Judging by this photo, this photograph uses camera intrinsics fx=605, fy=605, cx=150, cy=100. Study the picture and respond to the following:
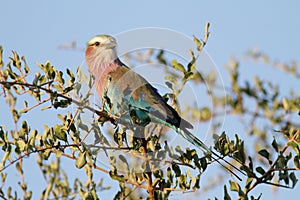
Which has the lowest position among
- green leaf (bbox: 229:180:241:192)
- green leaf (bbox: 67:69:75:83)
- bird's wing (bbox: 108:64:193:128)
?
green leaf (bbox: 229:180:241:192)

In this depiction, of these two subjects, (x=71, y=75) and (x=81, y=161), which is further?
(x=71, y=75)

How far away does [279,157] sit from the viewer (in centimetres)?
276

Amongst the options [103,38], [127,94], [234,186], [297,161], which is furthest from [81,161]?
[103,38]

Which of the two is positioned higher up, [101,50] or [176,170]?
[101,50]

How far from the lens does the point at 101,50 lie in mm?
5086

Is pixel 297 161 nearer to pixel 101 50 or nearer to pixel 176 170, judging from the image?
pixel 176 170

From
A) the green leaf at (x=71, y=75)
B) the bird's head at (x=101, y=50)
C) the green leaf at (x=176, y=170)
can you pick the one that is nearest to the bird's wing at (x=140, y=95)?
the bird's head at (x=101, y=50)

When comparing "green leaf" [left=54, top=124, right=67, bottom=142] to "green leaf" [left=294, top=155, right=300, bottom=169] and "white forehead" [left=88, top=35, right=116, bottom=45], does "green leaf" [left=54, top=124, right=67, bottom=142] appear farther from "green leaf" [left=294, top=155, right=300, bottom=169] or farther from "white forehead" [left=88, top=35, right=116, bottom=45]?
"white forehead" [left=88, top=35, right=116, bottom=45]

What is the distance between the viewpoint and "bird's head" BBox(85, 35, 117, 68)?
16.5 feet

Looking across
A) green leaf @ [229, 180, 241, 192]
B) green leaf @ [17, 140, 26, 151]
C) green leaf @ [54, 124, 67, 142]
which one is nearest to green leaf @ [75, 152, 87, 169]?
green leaf @ [54, 124, 67, 142]

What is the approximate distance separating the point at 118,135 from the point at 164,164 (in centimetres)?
28

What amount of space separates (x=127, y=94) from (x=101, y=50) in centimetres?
76

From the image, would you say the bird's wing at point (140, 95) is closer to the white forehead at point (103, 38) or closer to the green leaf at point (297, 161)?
the white forehead at point (103, 38)

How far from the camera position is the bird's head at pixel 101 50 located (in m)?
5.03
